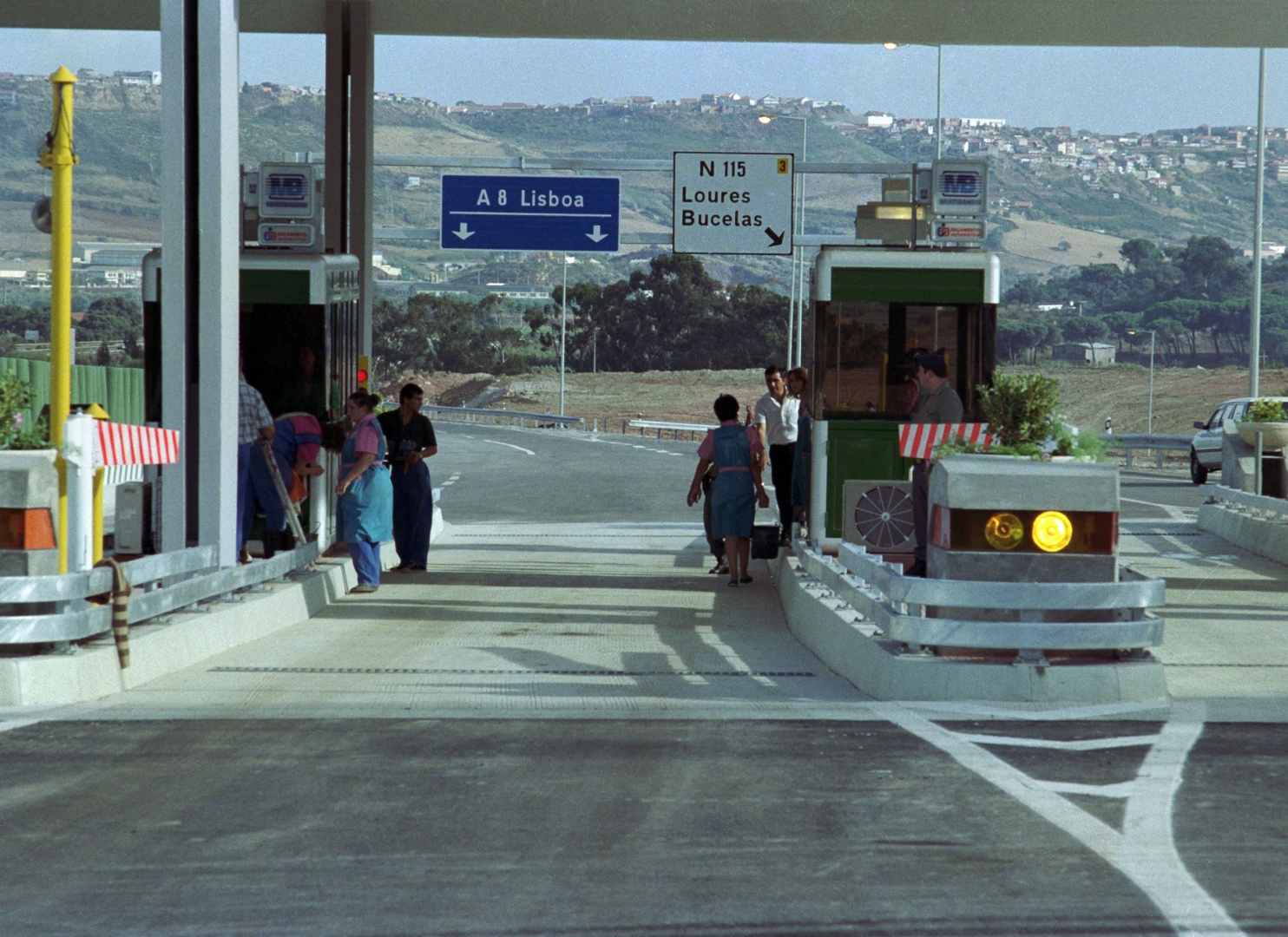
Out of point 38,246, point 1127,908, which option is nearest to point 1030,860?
point 1127,908

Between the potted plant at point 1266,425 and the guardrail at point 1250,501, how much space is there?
666 mm

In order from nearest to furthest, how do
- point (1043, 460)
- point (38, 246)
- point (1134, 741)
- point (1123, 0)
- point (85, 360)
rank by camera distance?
1. point (1134, 741)
2. point (1043, 460)
3. point (1123, 0)
4. point (85, 360)
5. point (38, 246)

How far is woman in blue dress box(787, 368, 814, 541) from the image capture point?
631 inches

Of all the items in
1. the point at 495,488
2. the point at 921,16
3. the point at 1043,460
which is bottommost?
the point at 495,488

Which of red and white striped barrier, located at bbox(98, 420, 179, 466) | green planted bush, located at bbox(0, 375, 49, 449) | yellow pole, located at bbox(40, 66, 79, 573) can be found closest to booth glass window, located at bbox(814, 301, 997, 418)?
red and white striped barrier, located at bbox(98, 420, 179, 466)

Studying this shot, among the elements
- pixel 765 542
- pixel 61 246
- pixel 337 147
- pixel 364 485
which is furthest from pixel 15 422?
pixel 337 147

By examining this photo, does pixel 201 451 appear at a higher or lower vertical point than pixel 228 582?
higher

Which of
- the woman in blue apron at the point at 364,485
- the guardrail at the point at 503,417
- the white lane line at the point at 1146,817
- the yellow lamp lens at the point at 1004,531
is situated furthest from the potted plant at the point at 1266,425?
the guardrail at the point at 503,417

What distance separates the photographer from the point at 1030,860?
18.2 feet

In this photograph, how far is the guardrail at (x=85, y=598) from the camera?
852cm

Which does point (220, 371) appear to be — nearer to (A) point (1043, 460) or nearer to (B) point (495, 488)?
(A) point (1043, 460)

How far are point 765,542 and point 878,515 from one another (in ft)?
7.02

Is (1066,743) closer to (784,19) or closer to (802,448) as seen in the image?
(802,448)

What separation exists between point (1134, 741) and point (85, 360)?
87.0 m
